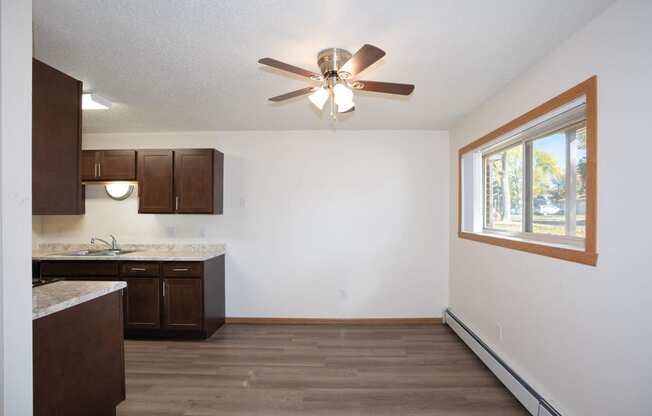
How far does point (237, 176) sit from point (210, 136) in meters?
0.64

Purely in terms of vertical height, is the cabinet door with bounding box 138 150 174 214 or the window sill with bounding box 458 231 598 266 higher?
the cabinet door with bounding box 138 150 174 214

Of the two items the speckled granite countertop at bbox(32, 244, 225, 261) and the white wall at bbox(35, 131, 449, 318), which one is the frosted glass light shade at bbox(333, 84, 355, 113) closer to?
the white wall at bbox(35, 131, 449, 318)

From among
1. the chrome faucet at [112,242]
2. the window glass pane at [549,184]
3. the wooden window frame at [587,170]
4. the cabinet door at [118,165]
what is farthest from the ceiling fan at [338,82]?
the chrome faucet at [112,242]

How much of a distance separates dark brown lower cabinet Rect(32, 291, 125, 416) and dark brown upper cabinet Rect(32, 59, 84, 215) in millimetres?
596

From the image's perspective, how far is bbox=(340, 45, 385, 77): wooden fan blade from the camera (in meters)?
1.42

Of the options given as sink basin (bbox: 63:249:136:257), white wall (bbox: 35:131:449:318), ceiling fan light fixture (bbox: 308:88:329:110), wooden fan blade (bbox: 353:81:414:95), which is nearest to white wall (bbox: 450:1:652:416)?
wooden fan blade (bbox: 353:81:414:95)

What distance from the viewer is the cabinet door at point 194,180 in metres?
3.61

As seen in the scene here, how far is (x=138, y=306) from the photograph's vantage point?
3357 mm

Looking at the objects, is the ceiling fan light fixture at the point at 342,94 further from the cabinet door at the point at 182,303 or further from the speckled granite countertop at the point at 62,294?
the cabinet door at the point at 182,303

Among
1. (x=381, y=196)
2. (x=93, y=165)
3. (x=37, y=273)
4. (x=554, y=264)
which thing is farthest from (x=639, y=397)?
(x=93, y=165)

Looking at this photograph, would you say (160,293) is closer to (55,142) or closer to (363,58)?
(55,142)

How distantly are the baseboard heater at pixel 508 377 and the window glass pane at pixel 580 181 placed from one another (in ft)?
3.66

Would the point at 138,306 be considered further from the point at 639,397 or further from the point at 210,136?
the point at 639,397

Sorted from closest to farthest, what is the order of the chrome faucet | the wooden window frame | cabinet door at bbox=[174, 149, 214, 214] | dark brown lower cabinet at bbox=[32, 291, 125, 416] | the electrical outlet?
1. dark brown lower cabinet at bbox=[32, 291, 125, 416]
2. the wooden window frame
3. the electrical outlet
4. cabinet door at bbox=[174, 149, 214, 214]
5. the chrome faucet
